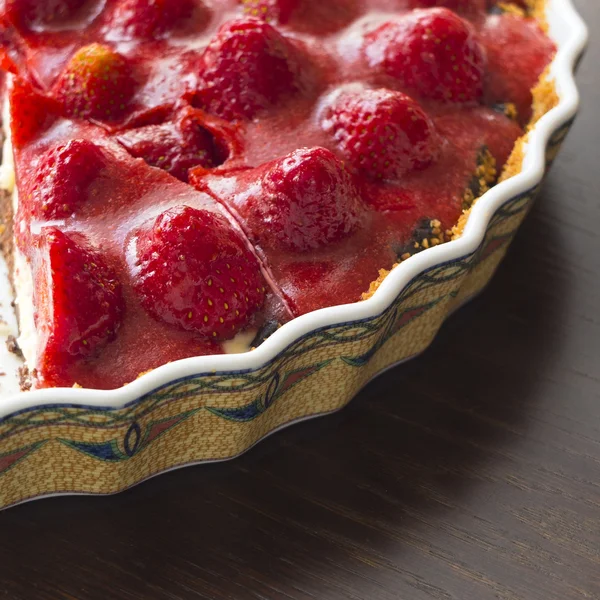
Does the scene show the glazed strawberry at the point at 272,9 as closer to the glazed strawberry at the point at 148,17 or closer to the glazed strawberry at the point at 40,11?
the glazed strawberry at the point at 148,17

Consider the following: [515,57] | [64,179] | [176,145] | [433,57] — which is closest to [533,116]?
[515,57]

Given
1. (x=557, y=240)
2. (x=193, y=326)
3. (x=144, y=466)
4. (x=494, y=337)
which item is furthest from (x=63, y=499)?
(x=557, y=240)

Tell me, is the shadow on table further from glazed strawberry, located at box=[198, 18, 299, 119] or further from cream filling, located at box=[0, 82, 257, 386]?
glazed strawberry, located at box=[198, 18, 299, 119]

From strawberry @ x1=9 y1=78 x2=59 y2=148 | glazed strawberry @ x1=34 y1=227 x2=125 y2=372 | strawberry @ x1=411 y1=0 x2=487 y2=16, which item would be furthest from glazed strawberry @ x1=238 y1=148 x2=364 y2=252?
strawberry @ x1=411 y1=0 x2=487 y2=16

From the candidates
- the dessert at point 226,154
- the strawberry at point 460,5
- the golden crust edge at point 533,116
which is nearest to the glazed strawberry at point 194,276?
the dessert at point 226,154

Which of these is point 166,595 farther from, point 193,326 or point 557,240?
point 557,240

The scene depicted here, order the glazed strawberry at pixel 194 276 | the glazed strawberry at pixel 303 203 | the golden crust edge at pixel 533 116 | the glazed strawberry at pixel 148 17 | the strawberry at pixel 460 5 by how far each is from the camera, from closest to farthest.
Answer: the glazed strawberry at pixel 194 276
the glazed strawberry at pixel 303 203
the golden crust edge at pixel 533 116
the glazed strawberry at pixel 148 17
the strawberry at pixel 460 5
